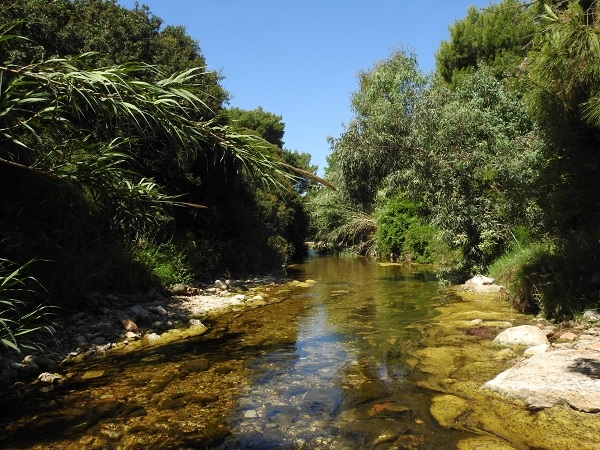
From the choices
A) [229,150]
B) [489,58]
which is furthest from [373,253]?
[229,150]

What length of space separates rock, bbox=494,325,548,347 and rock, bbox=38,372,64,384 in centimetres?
570

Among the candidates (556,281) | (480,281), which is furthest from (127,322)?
(480,281)

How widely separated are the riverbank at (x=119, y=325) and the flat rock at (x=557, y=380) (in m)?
5.11

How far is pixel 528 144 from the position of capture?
1125 centimetres

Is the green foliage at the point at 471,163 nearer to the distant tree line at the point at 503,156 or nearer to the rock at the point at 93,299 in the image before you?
the distant tree line at the point at 503,156

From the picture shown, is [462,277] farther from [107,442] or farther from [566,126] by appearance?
[107,442]

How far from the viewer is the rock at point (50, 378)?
18.5 feet

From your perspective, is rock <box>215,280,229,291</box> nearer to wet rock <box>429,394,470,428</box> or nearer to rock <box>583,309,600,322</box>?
rock <box>583,309,600,322</box>

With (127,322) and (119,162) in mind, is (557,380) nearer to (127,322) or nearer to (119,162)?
(119,162)

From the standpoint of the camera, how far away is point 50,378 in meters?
5.66

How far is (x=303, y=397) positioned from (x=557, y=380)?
8.24 feet

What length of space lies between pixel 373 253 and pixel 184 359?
21.7 m

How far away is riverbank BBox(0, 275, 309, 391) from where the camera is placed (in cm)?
598

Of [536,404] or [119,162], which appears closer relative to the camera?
[536,404]
